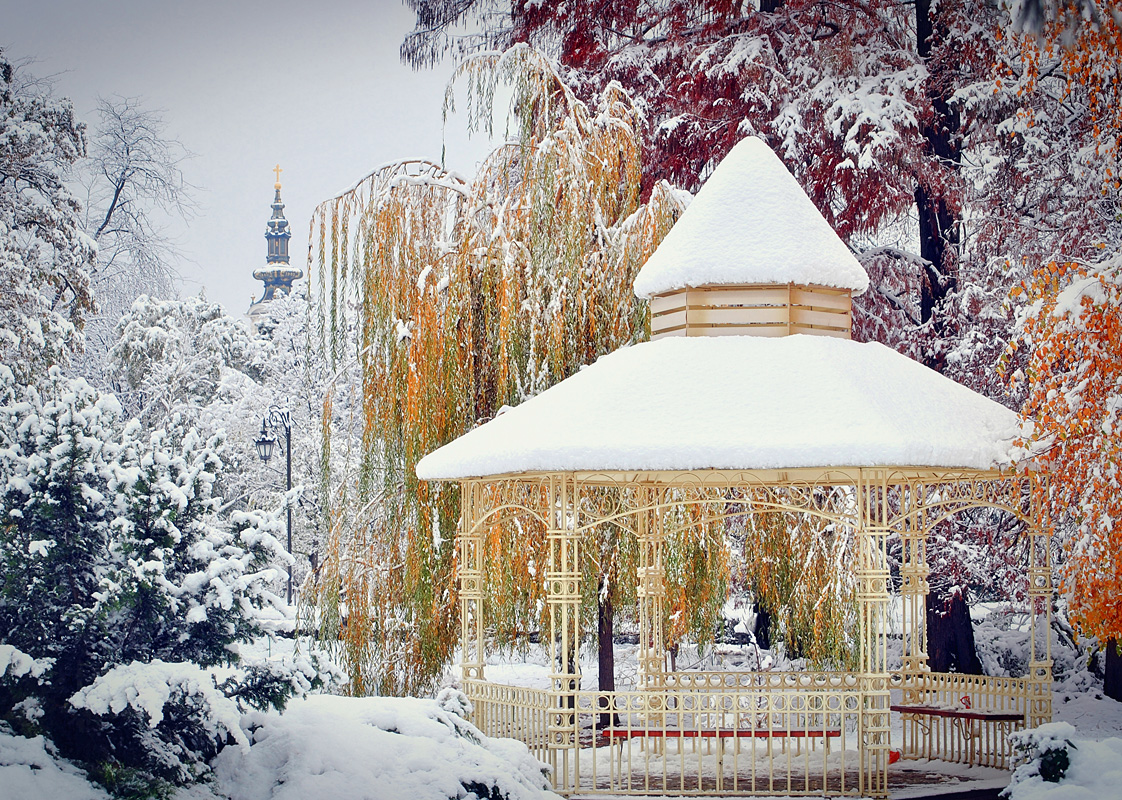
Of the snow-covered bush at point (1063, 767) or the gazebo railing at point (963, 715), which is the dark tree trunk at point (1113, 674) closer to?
the gazebo railing at point (963, 715)

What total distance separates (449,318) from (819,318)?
4144mm

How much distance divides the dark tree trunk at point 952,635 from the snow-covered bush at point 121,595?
38.4 ft

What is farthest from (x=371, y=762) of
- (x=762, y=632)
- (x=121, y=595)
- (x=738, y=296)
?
(x=762, y=632)

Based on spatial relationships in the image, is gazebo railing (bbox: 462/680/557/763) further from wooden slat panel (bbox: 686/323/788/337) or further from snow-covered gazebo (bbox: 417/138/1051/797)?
wooden slat panel (bbox: 686/323/788/337)

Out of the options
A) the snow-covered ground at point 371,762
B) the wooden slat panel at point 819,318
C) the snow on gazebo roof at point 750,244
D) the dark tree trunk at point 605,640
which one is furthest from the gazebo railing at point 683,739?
the snow on gazebo roof at point 750,244

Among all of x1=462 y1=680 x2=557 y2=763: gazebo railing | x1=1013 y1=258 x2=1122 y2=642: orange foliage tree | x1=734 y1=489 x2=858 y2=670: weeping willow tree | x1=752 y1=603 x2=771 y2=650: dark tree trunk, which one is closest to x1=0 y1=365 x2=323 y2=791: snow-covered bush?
x1=462 y1=680 x2=557 y2=763: gazebo railing

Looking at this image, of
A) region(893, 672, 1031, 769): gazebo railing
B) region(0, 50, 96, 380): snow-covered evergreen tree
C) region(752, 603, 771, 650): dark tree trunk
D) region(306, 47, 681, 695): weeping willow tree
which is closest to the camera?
region(893, 672, 1031, 769): gazebo railing

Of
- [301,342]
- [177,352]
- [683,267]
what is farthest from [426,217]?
[301,342]

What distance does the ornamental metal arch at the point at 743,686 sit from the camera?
1123 centimetres

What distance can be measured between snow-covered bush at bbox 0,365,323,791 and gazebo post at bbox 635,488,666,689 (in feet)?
18.2

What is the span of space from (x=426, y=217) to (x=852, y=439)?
6498mm

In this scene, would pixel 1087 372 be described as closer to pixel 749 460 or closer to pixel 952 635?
pixel 749 460

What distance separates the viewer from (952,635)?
19031 mm

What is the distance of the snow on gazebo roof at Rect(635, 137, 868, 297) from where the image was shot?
1273 centimetres
